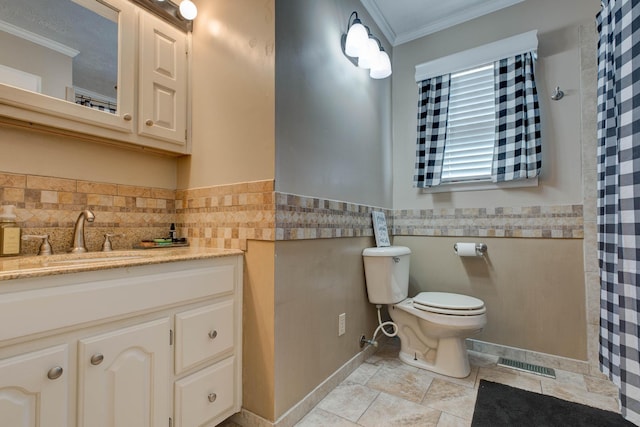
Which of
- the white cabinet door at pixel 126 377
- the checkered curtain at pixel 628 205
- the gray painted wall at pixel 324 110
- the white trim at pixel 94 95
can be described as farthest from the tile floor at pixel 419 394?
the white trim at pixel 94 95

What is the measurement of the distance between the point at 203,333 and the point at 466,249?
1.75m

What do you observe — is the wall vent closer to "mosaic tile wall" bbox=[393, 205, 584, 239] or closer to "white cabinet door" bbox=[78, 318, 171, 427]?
"mosaic tile wall" bbox=[393, 205, 584, 239]

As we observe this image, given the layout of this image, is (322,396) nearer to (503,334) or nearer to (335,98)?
(503,334)

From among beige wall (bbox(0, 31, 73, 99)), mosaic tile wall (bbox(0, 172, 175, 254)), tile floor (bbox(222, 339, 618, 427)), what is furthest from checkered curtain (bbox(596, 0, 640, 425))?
beige wall (bbox(0, 31, 73, 99))

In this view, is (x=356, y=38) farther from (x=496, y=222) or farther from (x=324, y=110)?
(x=496, y=222)

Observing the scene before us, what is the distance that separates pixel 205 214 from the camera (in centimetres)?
158

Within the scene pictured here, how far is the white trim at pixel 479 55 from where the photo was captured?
1.96 meters

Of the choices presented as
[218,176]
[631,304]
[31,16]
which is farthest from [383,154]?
[31,16]

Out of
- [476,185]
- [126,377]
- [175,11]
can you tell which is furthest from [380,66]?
[126,377]

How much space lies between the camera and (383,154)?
2346mm

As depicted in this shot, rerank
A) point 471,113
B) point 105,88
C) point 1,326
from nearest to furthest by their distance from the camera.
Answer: point 1,326 → point 105,88 → point 471,113

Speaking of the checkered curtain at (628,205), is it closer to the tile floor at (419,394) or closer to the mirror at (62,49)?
the tile floor at (419,394)

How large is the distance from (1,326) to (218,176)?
3.15ft

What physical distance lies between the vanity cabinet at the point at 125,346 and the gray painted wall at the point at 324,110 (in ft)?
1.90
